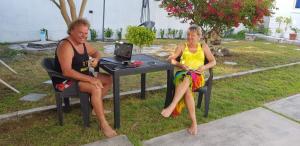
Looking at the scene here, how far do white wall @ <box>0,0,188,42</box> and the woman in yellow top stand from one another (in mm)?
6693

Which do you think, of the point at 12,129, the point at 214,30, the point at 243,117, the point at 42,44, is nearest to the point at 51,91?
the point at 12,129

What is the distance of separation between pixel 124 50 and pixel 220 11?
12.8 feet

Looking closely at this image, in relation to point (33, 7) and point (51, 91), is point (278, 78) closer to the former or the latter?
point (51, 91)

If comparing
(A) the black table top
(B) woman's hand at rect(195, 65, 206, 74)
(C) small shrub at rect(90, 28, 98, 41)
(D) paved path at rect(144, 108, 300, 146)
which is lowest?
(D) paved path at rect(144, 108, 300, 146)

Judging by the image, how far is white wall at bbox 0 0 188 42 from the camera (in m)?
8.52

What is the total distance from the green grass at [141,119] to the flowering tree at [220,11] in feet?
7.23

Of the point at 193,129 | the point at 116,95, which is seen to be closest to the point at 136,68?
the point at 116,95

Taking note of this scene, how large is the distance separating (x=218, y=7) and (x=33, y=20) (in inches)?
235

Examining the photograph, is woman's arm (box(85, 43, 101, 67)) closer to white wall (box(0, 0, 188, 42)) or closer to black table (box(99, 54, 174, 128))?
black table (box(99, 54, 174, 128))

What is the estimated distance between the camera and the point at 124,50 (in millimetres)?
3578

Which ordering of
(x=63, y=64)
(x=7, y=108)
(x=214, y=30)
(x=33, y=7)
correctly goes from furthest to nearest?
(x=33, y=7), (x=214, y=30), (x=7, y=108), (x=63, y=64)

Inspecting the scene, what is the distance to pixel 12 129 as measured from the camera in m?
3.13

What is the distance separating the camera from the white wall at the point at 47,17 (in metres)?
8.52

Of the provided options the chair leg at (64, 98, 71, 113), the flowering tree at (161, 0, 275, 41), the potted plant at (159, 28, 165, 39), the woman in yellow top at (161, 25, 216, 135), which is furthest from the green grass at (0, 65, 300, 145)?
the potted plant at (159, 28, 165, 39)
